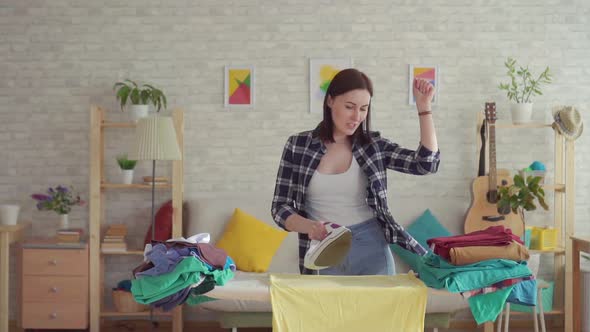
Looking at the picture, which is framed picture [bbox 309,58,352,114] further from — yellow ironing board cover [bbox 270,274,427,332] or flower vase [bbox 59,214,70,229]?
yellow ironing board cover [bbox 270,274,427,332]

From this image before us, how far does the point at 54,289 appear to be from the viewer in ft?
15.6

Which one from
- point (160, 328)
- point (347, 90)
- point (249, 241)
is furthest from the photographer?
point (160, 328)

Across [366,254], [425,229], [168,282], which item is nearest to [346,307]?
[366,254]

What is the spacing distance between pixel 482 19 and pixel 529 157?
109 cm

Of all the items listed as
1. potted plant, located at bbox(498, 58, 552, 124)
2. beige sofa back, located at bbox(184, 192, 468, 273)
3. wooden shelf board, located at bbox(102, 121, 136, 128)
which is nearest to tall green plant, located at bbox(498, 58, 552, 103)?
potted plant, located at bbox(498, 58, 552, 124)

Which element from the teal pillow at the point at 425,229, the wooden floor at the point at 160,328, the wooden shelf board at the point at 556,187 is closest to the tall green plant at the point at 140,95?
the wooden floor at the point at 160,328

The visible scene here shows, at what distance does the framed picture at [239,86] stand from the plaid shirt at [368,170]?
2.74 meters

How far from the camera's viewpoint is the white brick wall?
5.18m

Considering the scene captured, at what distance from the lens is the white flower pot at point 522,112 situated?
4.92 m

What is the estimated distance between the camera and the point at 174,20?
518cm

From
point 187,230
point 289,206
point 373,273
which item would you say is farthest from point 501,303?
point 187,230

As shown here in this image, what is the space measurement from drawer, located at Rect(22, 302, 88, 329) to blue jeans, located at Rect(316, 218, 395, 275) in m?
2.93

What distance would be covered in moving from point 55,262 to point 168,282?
298cm

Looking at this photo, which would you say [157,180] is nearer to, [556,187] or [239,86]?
[239,86]
